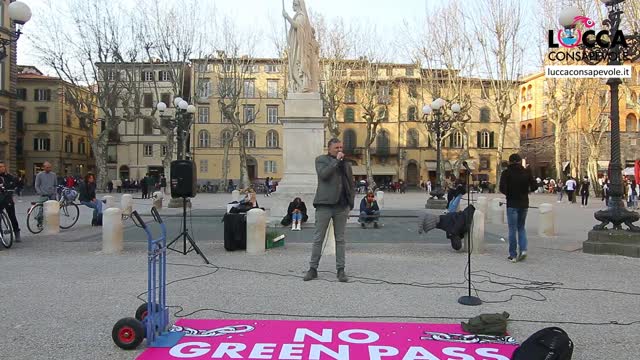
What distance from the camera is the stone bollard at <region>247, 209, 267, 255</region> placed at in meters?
10.2

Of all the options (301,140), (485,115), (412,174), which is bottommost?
(412,174)

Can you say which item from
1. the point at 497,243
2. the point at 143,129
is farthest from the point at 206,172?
the point at 497,243

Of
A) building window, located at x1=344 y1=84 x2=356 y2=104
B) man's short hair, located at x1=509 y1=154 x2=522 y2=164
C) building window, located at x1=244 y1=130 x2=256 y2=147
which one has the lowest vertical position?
man's short hair, located at x1=509 y1=154 x2=522 y2=164

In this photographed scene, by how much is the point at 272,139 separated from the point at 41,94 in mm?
31444

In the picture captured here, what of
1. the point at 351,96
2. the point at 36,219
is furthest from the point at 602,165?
the point at 36,219

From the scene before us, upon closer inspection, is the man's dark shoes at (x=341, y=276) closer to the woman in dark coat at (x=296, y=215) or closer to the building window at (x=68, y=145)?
the woman in dark coat at (x=296, y=215)

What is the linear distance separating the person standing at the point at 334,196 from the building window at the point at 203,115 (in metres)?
62.4

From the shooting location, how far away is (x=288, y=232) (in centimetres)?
1397

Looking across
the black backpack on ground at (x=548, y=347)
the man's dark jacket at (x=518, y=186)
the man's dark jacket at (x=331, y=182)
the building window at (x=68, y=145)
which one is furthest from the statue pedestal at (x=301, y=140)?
the building window at (x=68, y=145)

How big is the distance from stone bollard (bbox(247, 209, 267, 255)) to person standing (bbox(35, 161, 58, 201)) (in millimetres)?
7462

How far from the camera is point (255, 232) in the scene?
33.9 feet

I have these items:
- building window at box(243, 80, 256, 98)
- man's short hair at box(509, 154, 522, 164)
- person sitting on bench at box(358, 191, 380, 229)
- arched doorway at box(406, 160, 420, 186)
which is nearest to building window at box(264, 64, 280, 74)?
building window at box(243, 80, 256, 98)

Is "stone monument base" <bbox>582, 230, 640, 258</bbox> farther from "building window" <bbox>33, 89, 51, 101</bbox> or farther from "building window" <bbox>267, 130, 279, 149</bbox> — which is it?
"building window" <bbox>33, 89, 51, 101</bbox>

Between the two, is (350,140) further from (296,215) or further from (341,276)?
(341,276)
